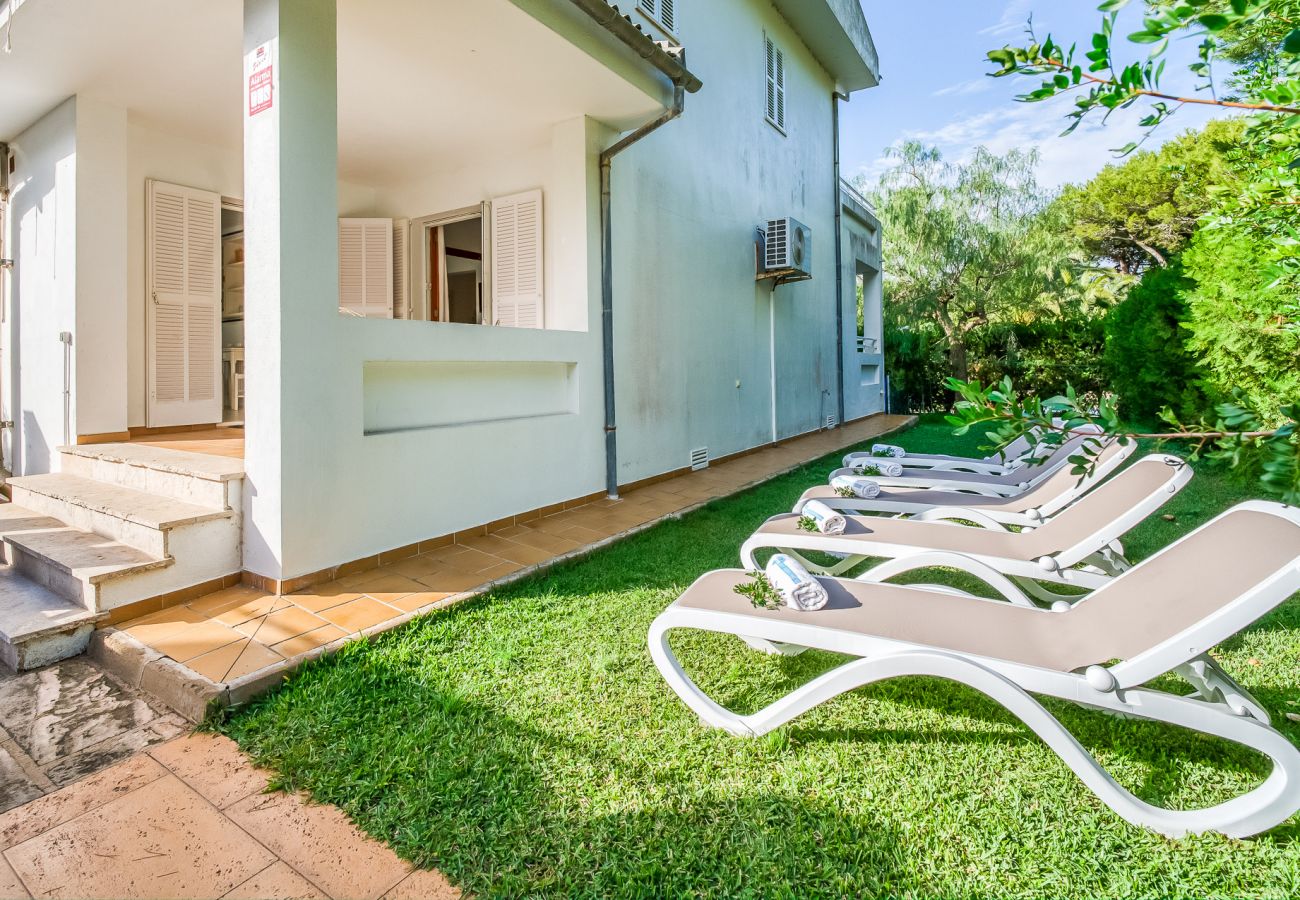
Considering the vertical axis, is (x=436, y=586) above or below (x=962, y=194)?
below

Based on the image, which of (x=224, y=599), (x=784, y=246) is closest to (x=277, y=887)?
(x=224, y=599)

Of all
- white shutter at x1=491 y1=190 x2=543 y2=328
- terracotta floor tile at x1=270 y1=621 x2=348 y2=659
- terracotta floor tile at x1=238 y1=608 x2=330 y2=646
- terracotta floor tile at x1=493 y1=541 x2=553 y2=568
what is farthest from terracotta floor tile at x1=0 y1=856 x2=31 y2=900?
white shutter at x1=491 y1=190 x2=543 y2=328

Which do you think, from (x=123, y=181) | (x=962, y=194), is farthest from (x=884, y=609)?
(x=962, y=194)

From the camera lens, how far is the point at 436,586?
436cm

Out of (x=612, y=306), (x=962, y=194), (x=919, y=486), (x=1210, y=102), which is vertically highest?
(x=962, y=194)

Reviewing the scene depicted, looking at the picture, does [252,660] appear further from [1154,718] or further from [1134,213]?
[1134,213]

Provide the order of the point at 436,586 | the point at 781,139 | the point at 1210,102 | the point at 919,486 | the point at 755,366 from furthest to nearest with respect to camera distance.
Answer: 1. the point at 781,139
2. the point at 755,366
3. the point at 919,486
4. the point at 436,586
5. the point at 1210,102

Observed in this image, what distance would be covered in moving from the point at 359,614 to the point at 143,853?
5.73 ft

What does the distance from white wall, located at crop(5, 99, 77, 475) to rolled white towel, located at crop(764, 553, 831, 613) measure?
20.5ft

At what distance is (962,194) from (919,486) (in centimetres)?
1574

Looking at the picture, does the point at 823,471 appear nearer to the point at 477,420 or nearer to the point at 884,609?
the point at 477,420

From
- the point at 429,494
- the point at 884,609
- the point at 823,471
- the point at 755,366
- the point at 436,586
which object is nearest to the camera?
the point at 884,609

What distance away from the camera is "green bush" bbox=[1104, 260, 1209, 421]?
872cm

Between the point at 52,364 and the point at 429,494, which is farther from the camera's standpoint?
the point at 52,364
